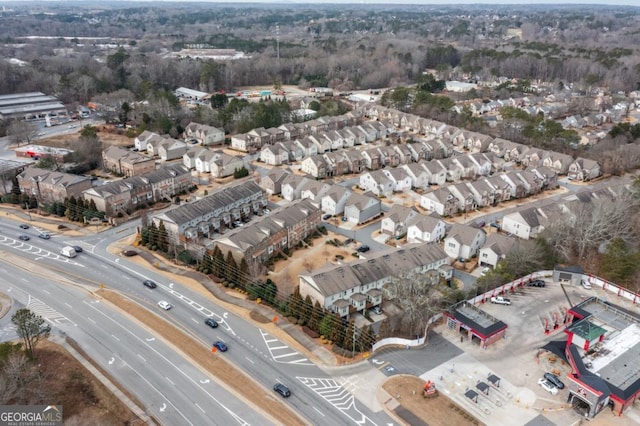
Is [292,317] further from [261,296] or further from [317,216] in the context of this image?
[317,216]

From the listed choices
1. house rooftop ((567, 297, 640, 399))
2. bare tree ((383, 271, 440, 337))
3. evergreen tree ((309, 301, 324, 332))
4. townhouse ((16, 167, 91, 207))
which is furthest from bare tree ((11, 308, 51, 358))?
house rooftop ((567, 297, 640, 399))

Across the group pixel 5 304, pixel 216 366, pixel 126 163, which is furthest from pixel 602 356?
pixel 126 163

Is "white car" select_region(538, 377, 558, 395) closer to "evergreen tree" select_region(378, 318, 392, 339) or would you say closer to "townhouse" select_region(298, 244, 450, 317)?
"evergreen tree" select_region(378, 318, 392, 339)

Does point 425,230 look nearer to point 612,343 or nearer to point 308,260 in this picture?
point 308,260

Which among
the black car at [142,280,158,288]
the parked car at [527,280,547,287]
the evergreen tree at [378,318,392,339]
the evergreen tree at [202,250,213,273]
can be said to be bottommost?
the black car at [142,280,158,288]

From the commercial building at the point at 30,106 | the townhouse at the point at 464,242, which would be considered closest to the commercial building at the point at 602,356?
the townhouse at the point at 464,242

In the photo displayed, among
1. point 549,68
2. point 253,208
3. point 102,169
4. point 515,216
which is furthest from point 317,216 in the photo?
point 549,68
